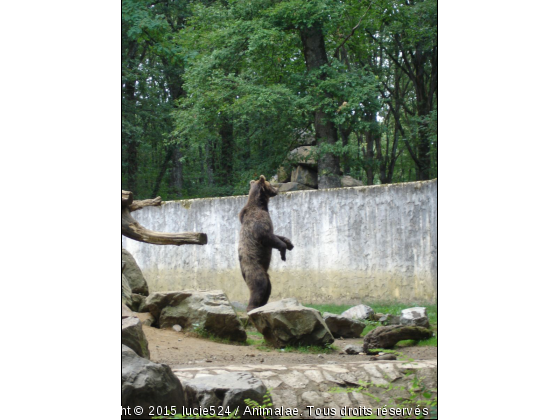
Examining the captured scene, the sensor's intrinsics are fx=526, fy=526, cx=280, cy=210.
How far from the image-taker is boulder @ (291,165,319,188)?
1241 cm

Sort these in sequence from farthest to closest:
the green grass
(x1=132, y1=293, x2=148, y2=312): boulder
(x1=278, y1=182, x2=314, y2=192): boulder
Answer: (x1=278, y1=182, x2=314, y2=192): boulder, (x1=132, y1=293, x2=148, y2=312): boulder, the green grass

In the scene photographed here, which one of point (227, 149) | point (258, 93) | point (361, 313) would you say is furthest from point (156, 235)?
point (227, 149)

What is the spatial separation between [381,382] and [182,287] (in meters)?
6.74

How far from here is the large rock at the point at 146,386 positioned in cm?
323

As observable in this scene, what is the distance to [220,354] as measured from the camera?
539 cm

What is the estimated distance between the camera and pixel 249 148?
32.1 feet

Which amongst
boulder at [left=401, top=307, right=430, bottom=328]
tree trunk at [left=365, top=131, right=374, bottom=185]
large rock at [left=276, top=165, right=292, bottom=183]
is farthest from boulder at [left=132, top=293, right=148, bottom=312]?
tree trunk at [left=365, top=131, right=374, bottom=185]

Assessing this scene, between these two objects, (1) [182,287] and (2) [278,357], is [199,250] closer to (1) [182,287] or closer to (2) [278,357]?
(1) [182,287]

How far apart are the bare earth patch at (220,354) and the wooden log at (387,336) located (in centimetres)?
13

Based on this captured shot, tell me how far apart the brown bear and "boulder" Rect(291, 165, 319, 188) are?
15.1 ft

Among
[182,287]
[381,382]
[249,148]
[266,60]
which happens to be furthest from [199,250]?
[381,382]

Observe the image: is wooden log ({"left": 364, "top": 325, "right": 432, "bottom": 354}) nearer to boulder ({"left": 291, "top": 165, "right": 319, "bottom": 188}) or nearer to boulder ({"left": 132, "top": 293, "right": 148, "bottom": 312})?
boulder ({"left": 132, "top": 293, "right": 148, "bottom": 312})

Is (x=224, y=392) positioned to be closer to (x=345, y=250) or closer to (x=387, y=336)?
(x=387, y=336)

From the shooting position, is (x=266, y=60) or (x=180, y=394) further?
(x=266, y=60)
